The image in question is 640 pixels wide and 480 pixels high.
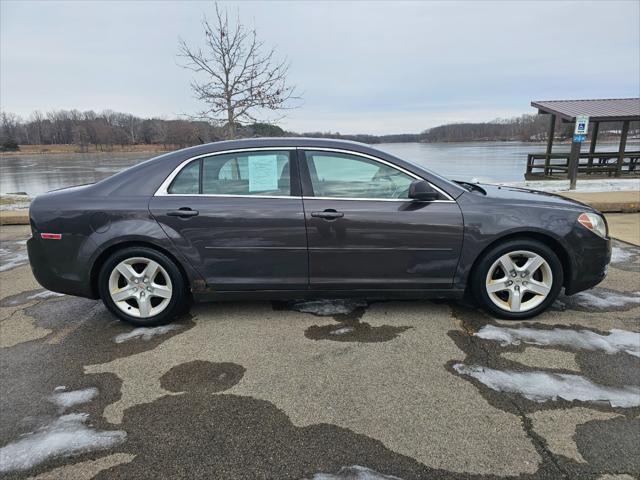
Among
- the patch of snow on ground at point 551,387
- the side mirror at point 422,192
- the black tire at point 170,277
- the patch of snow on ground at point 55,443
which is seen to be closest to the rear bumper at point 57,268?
the black tire at point 170,277

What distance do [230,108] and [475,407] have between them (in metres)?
8.80

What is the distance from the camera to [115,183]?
3510 mm

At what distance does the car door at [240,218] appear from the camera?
3387mm

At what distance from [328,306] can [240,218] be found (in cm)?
120

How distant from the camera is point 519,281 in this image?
138 inches

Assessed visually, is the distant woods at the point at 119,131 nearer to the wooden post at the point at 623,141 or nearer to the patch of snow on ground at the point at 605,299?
the wooden post at the point at 623,141

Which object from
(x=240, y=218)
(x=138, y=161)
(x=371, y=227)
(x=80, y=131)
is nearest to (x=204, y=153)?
(x=240, y=218)

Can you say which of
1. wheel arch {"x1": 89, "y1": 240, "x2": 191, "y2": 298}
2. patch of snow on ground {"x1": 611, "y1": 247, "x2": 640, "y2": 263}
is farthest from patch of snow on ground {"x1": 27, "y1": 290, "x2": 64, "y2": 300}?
patch of snow on ground {"x1": 611, "y1": 247, "x2": 640, "y2": 263}

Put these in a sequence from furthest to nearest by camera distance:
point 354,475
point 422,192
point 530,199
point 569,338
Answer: point 530,199
point 422,192
point 569,338
point 354,475

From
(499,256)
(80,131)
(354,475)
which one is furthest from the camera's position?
(80,131)

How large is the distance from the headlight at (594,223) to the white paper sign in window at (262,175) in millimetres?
2583

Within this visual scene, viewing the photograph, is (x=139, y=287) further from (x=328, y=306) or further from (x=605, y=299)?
(x=605, y=299)

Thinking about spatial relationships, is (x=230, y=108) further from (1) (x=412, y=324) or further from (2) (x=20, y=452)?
(2) (x=20, y=452)

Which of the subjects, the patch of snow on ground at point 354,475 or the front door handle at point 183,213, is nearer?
the patch of snow on ground at point 354,475
